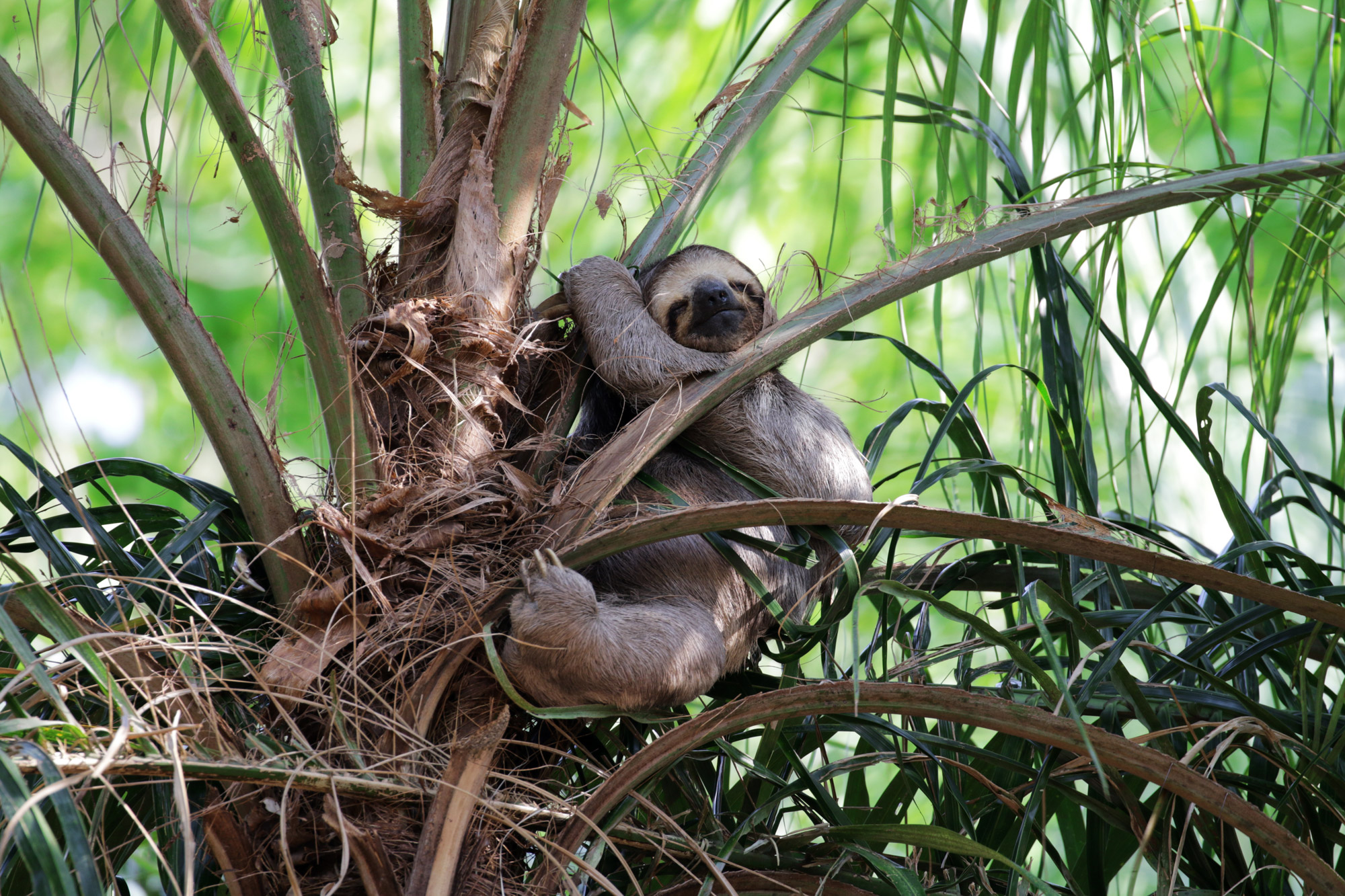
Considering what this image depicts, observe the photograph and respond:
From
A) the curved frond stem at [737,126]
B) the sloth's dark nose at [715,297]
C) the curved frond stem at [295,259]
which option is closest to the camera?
the curved frond stem at [295,259]

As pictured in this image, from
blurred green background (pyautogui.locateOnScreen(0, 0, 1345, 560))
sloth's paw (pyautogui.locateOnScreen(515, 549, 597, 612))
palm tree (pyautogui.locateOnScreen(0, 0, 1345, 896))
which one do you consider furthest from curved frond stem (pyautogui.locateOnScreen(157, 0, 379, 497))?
blurred green background (pyautogui.locateOnScreen(0, 0, 1345, 560))

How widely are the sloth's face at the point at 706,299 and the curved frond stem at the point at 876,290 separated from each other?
618mm

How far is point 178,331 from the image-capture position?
1.46 m

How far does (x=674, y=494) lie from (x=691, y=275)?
907mm

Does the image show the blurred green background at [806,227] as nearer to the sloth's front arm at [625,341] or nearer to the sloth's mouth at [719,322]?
the sloth's mouth at [719,322]

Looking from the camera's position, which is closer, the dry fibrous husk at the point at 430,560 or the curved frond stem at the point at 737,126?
the dry fibrous husk at the point at 430,560

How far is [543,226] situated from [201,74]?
1.94 feet

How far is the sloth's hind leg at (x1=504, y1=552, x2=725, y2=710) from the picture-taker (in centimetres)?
154

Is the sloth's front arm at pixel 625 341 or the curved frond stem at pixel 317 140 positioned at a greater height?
the curved frond stem at pixel 317 140

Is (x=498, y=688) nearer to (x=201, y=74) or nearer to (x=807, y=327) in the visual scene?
(x=807, y=327)

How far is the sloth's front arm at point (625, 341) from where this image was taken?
2016 millimetres

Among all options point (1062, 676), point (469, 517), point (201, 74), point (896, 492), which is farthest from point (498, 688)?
point (896, 492)

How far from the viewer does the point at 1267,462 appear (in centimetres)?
210

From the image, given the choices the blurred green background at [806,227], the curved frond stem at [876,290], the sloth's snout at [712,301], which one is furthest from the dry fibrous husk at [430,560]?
the blurred green background at [806,227]
